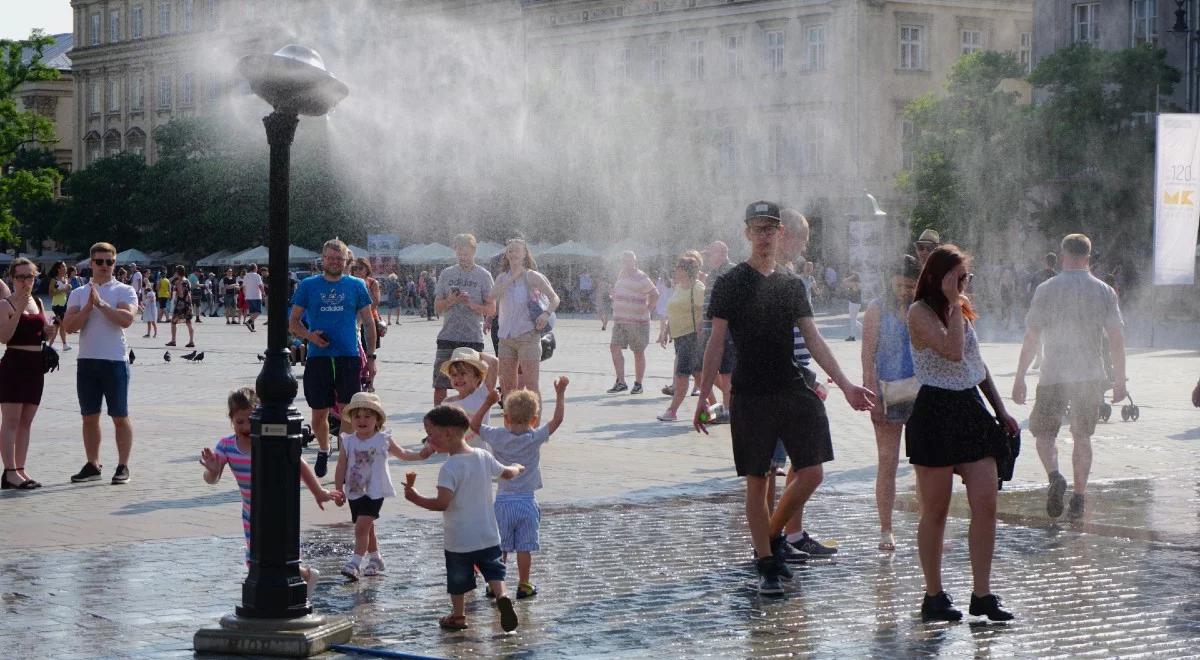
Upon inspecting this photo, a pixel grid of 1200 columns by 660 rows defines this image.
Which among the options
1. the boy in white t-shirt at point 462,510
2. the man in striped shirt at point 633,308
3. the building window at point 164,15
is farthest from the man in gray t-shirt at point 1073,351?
the building window at point 164,15

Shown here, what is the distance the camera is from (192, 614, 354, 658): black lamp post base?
22.4 feet

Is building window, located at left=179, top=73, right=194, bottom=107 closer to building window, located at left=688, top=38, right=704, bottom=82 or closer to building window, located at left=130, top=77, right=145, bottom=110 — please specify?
building window, located at left=130, top=77, right=145, bottom=110

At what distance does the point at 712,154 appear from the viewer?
157 ft

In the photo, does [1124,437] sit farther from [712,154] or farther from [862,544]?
[712,154]

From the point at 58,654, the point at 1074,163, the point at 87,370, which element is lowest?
the point at 58,654

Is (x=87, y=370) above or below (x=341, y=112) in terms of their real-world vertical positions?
below

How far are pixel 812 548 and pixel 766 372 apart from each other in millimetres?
1314

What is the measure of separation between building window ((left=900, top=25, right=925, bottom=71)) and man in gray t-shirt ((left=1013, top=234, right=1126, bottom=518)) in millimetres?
45068

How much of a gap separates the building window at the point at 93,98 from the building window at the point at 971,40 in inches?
1713

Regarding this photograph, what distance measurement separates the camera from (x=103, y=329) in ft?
40.1

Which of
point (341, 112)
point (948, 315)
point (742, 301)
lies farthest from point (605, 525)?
point (341, 112)

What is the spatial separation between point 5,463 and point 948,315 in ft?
22.5

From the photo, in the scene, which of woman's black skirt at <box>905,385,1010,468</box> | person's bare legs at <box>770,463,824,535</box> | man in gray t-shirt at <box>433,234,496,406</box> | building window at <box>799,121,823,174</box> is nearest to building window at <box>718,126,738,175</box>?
building window at <box>799,121,823,174</box>

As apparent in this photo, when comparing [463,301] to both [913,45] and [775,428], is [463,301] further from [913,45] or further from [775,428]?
[913,45]
